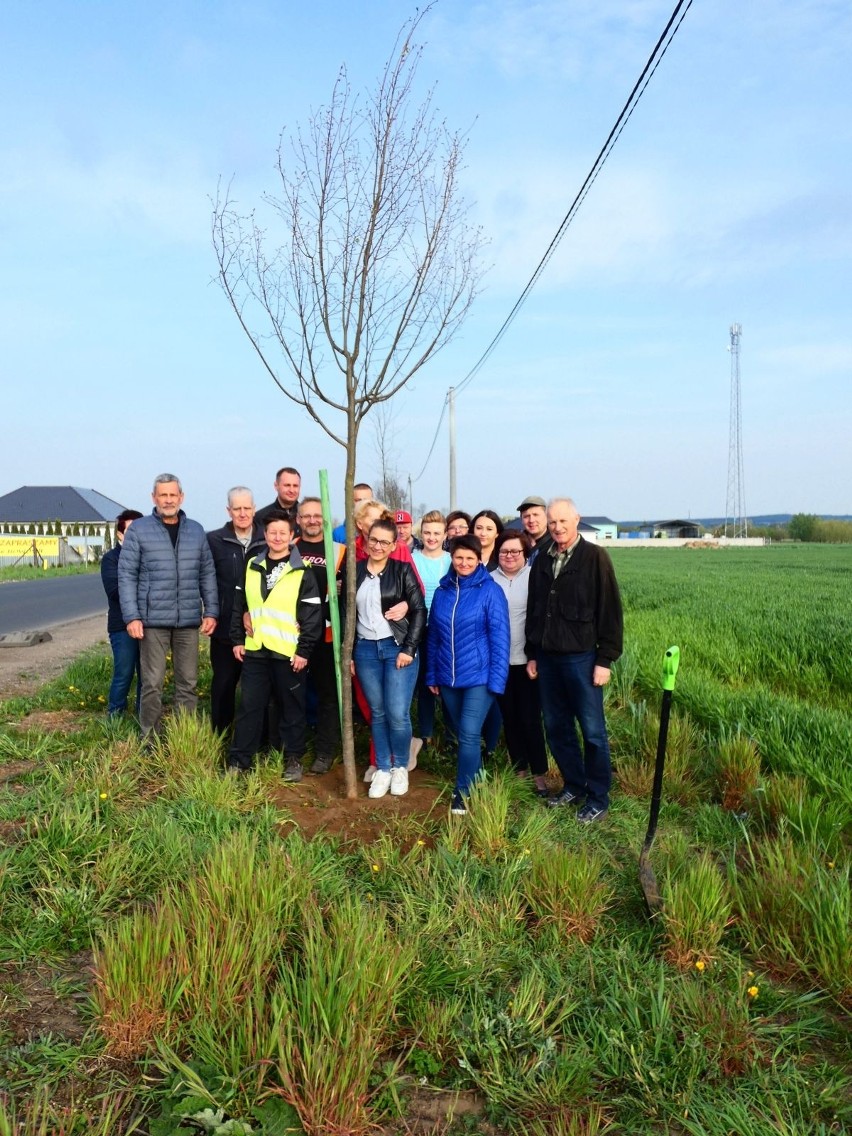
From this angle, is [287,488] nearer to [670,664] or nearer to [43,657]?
[670,664]

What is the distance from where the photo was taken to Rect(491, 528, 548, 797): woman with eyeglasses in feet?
17.3

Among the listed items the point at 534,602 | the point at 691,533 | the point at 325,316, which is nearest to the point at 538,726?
the point at 534,602

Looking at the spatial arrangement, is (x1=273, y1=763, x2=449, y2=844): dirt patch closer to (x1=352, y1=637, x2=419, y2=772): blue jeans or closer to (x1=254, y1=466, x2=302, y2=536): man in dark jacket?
(x1=352, y1=637, x2=419, y2=772): blue jeans

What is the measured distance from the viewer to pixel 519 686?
17.5 feet

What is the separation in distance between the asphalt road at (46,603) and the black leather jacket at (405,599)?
433 inches

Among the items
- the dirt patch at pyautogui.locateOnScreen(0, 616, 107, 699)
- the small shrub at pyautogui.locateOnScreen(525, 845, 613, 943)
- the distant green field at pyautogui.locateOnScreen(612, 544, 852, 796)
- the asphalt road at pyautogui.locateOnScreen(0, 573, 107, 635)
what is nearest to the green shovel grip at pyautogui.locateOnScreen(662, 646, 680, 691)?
the small shrub at pyautogui.locateOnScreen(525, 845, 613, 943)

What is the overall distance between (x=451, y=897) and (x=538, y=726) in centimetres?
204

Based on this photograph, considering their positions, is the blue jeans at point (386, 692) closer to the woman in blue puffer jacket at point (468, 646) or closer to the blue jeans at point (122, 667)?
the woman in blue puffer jacket at point (468, 646)

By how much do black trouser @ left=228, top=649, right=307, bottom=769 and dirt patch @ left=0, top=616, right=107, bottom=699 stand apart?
365cm

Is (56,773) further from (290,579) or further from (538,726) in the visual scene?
(538,726)

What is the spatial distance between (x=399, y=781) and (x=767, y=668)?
5.54 meters

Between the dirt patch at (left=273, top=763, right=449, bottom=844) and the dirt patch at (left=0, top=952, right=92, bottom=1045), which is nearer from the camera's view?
the dirt patch at (left=0, top=952, right=92, bottom=1045)

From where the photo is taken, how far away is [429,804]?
486cm

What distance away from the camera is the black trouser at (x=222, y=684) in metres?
5.71
